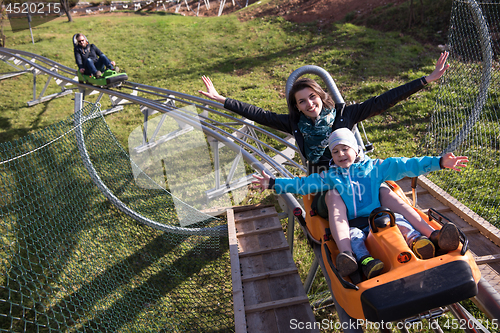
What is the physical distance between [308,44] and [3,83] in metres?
8.11

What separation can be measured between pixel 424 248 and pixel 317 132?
3.70 feet

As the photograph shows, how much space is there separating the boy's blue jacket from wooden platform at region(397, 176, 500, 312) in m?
0.80

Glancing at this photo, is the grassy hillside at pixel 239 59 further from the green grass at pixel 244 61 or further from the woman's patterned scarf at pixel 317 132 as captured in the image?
the woman's patterned scarf at pixel 317 132

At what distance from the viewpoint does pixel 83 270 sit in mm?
3471

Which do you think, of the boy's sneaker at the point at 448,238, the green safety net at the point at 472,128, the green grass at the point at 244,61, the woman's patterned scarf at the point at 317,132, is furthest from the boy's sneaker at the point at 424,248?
the green safety net at the point at 472,128

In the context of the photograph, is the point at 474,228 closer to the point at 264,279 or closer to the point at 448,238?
the point at 448,238

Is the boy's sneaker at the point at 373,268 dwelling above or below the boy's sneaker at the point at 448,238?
below

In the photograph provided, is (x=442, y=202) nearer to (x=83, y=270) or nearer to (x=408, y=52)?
(x=83, y=270)

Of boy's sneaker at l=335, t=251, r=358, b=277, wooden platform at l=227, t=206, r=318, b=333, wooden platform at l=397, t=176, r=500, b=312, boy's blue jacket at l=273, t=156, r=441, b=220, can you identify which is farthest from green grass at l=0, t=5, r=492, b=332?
boy's sneaker at l=335, t=251, r=358, b=277

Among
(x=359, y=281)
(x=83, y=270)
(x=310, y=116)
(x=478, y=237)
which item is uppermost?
(x=310, y=116)

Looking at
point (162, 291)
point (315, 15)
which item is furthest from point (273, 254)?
point (315, 15)

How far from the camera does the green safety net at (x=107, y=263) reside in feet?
10.4

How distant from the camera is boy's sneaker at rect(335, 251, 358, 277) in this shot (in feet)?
5.51

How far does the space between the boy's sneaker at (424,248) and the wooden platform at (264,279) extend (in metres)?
0.90
